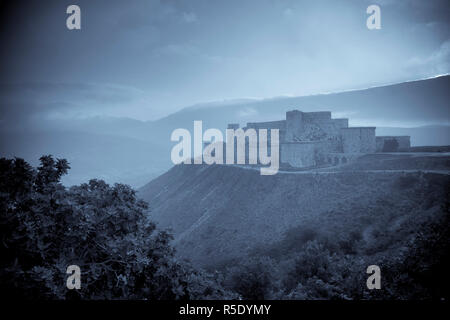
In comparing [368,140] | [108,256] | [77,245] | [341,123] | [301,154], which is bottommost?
[108,256]

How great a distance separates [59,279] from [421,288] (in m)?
13.4

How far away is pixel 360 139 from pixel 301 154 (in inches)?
373

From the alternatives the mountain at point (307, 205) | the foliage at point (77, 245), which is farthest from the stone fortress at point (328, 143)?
the foliage at point (77, 245)

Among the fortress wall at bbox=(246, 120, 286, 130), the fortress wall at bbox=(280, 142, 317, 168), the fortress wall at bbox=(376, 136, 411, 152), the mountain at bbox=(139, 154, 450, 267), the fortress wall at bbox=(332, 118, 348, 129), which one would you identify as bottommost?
the mountain at bbox=(139, 154, 450, 267)

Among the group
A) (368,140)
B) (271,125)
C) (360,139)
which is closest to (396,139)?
(368,140)

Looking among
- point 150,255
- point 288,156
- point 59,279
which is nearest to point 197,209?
point 288,156

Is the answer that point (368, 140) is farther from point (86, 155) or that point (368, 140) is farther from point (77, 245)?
point (86, 155)

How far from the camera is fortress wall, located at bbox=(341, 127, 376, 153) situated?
44531mm

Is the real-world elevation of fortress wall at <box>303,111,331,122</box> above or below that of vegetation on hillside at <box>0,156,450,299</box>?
above

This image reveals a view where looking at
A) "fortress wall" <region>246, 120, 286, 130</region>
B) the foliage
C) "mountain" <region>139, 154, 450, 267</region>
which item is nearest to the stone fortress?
"mountain" <region>139, 154, 450, 267</region>

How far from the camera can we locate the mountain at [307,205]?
90.1 ft

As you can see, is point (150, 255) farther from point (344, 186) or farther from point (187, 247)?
point (344, 186)

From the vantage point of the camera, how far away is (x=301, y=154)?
47.1 m

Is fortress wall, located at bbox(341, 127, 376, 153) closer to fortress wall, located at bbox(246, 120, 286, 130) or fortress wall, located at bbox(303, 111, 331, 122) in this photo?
fortress wall, located at bbox(303, 111, 331, 122)
